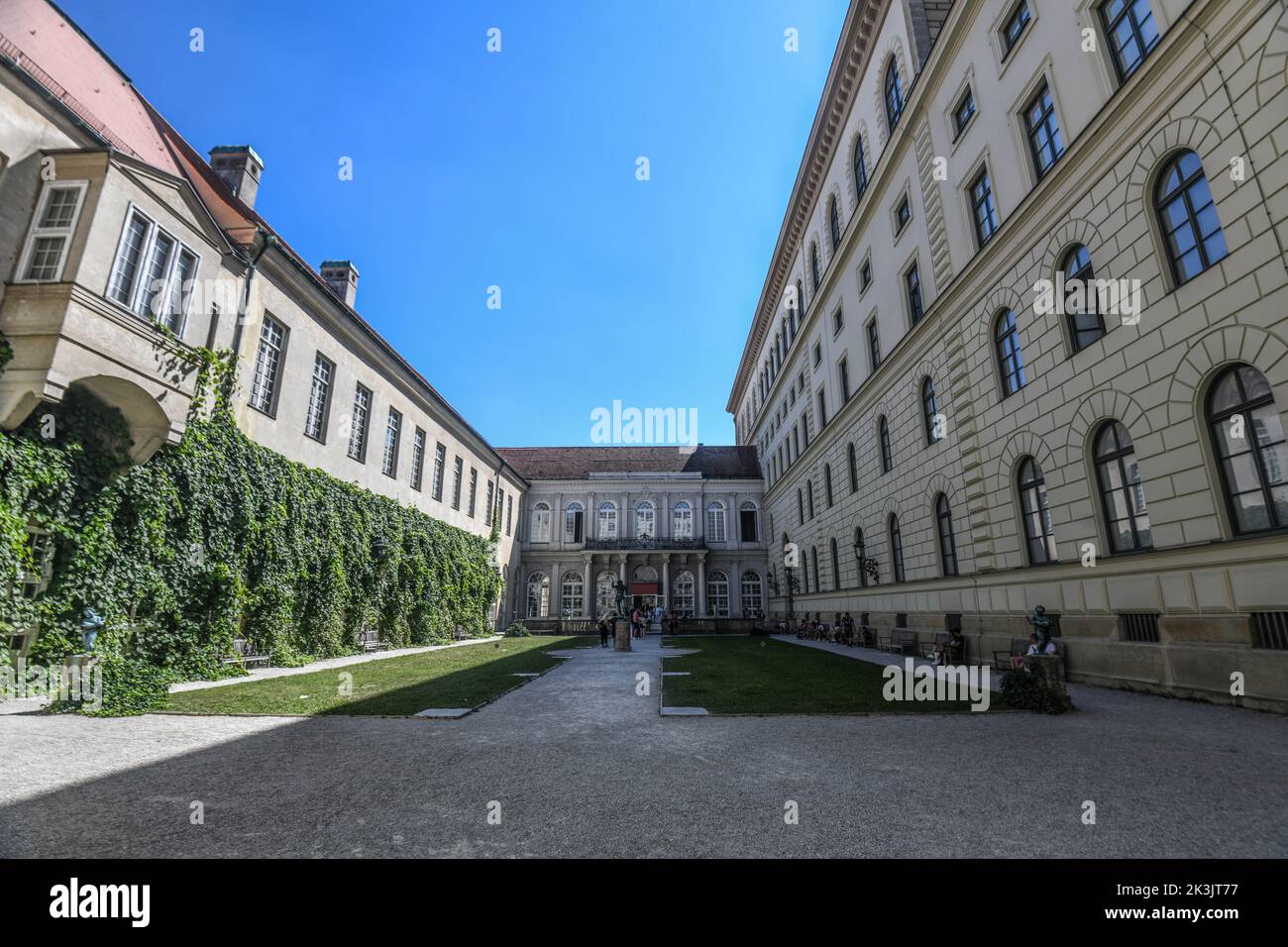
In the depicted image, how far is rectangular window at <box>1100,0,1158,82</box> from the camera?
980cm

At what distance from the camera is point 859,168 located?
22.9m

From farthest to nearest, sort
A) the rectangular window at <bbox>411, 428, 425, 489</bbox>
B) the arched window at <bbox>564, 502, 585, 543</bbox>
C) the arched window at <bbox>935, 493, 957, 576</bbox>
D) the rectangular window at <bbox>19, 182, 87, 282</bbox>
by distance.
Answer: the arched window at <bbox>564, 502, 585, 543</bbox>
the rectangular window at <bbox>411, 428, 425, 489</bbox>
the arched window at <bbox>935, 493, 957, 576</bbox>
the rectangular window at <bbox>19, 182, 87, 282</bbox>

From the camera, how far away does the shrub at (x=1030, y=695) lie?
795 cm

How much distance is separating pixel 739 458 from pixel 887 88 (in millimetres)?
32005

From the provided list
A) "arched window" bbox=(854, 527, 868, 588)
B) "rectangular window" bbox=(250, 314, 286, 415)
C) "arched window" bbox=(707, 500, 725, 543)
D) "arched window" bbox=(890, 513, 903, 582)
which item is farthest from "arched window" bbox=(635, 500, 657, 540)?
"rectangular window" bbox=(250, 314, 286, 415)

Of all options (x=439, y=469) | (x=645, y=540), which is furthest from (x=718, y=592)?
(x=439, y=469)

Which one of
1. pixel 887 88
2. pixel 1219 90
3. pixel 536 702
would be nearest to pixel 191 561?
pixel 536 702

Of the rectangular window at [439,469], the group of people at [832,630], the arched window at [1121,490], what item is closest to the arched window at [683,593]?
the group of people at [832,630]

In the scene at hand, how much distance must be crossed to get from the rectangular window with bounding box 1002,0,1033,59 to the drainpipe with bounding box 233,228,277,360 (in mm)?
18733

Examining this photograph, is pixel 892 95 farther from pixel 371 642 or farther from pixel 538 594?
pixel 538 594

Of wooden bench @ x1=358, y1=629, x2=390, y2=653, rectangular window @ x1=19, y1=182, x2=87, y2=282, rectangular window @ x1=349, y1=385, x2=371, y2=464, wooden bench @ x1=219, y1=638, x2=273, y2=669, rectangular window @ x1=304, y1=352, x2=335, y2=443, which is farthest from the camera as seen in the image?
rectangular window @ x1=349, y1=385, x2=371, y2=464

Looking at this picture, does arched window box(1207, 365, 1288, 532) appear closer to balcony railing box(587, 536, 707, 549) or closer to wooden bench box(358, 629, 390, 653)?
wooden bench box(358, 629, 390, 653)

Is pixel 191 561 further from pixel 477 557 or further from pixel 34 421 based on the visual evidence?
pixel 477 557

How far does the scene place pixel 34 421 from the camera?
10000mm
